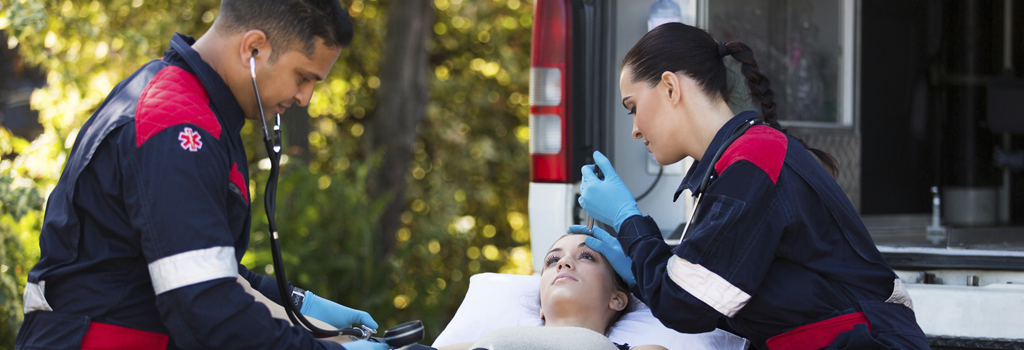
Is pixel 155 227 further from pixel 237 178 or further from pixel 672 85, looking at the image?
pixel 672 85

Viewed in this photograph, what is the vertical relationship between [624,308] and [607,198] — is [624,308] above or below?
below

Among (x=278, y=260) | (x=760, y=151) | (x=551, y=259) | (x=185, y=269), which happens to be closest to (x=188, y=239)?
(x=185, y=269)

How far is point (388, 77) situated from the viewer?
7.46 meters

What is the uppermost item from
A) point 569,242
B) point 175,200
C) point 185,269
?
point 175,200

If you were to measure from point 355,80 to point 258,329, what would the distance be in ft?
24.1

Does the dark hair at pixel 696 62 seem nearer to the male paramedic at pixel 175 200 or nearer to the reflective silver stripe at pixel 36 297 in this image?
the male paramedic at pixel 175 200

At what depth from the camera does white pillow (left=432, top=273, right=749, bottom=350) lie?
2.59 m

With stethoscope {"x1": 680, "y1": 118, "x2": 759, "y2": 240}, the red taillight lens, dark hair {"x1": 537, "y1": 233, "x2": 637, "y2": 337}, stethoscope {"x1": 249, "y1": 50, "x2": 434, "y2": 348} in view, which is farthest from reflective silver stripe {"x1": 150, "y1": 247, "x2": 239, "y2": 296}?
the red taillight lens

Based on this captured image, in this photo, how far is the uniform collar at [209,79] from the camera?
1642 millimetres

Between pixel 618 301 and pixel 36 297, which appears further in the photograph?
pixel 618 301

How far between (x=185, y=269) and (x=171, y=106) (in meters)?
0.32

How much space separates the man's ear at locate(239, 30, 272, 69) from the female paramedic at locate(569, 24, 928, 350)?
3.08 ft

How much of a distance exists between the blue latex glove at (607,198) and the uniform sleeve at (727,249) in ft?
1.10

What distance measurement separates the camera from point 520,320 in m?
2.88
